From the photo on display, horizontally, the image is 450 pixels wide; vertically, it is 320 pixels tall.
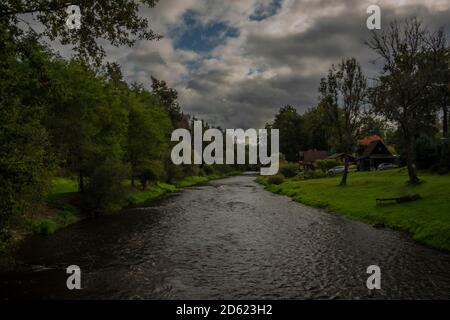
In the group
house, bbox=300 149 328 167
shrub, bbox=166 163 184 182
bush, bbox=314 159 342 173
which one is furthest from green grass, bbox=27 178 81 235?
house, bbox=300 149 328 167

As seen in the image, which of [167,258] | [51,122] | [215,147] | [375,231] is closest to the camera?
[167,258]

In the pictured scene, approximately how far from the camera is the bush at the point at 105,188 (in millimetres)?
38406

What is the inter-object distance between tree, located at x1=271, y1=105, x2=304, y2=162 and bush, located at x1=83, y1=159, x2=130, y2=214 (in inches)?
4773

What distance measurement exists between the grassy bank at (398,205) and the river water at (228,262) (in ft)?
4.81

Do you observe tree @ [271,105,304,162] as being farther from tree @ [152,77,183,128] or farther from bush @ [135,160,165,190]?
bush @ [135,160,165,190]

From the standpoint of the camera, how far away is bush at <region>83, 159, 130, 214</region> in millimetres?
A: 38406

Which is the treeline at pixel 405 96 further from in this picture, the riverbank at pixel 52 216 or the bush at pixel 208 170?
the bush at pixel 208 170

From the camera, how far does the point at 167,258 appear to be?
21484mm

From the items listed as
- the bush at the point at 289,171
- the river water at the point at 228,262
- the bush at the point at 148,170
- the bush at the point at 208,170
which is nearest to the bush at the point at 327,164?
the bush at the point at 289,171

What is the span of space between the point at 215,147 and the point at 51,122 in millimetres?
149298
